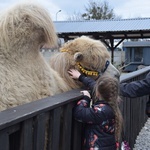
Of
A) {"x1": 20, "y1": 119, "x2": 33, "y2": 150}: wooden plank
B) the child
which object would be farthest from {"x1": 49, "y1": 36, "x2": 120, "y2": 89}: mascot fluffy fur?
{"x1": 20, "y1": 119, "x2": 33, "y2": 150}: wooden plank

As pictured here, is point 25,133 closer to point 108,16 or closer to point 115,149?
point 115,149

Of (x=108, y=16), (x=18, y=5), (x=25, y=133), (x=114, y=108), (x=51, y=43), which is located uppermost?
(x=18, y=5)

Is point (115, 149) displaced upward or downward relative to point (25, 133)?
downward

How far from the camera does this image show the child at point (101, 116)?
224cm

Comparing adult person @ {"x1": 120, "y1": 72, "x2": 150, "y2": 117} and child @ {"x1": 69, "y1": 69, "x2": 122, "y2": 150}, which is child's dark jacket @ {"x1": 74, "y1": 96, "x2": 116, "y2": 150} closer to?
child @ {"x1": 69, "y1": 69, "x2": 122, "y2": 150}

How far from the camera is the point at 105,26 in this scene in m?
19.9

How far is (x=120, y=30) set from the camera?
18.3 metres

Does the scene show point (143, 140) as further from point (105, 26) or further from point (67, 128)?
point (105, 26)

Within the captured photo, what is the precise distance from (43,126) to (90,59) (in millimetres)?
1253

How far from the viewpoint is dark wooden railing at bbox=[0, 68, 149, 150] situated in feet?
4.60

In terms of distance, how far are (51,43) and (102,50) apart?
0.72 metres

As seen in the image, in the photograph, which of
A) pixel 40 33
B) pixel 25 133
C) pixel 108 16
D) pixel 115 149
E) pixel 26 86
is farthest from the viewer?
pixel 108 16

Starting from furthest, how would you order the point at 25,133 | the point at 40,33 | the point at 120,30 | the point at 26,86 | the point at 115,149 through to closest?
the point at 120,30 < the point at 115,149 < the point at 40,33 < the point at 26,86 < the point at 25,133

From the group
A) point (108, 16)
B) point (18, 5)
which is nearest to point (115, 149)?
point (18, 5)
